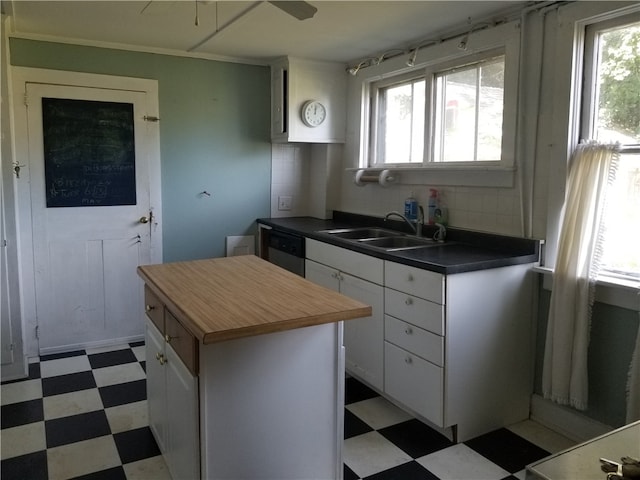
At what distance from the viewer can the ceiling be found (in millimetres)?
2789

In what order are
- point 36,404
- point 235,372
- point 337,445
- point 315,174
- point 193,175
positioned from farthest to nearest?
point 315,174 → point 193,175 → point 36,404 → point 337,445 → point 235,372

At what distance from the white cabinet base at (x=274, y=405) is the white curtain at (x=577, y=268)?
1.22 m

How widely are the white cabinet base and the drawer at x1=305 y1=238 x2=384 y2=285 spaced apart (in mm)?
999

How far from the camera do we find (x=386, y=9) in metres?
2.81

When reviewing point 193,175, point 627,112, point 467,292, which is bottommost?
point 467,292

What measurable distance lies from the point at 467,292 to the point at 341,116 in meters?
2.17

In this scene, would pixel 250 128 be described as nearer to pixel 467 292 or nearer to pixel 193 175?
pixel 193 175

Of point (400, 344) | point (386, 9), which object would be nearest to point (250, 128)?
point (386, 9)

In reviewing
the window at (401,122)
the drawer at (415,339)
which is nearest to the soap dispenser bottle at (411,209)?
the window at (401,122)

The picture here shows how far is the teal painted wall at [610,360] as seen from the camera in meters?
2.38

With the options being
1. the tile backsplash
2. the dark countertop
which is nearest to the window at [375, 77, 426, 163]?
the tile backsplash

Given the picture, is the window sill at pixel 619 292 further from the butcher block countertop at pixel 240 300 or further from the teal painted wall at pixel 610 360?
the butcher block countertop at pixel 240 300

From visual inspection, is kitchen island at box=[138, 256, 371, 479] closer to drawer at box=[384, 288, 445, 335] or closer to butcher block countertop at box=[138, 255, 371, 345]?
butcher block countertop at box=[138, 255, 371, 345]

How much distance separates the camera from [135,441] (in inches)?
101
